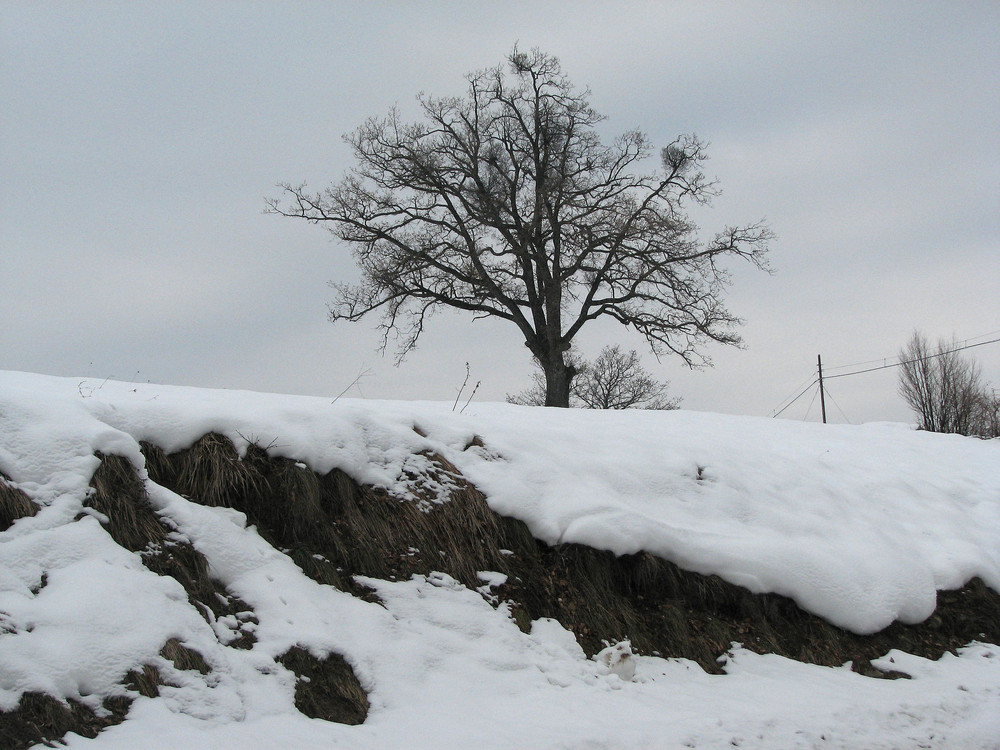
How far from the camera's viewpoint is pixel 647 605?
4926 millimetres

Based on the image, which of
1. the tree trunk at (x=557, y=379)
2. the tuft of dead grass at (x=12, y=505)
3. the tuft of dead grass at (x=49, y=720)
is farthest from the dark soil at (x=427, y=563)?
the tree trunk at (x=557, y=379)

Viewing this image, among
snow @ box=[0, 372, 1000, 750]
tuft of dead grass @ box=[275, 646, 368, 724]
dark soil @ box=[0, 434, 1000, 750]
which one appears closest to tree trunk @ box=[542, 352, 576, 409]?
snow @ box=[0, 372, 1000, 750]

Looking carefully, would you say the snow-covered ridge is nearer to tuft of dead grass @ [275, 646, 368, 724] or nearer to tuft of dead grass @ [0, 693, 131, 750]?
tuft of dead grass @ [0, 693, 131, 750]

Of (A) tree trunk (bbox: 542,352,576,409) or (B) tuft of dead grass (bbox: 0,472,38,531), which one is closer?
(B) tuft of dead grass (bbox: 0,472,38,531)

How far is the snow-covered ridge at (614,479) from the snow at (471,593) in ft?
0.06

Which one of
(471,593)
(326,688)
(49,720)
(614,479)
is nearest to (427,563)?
(471,593)

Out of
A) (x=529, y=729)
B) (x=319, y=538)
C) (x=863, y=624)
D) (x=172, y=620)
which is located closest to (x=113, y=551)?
(x=172, y=620)

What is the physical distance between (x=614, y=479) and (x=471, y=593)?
1668 millimetres

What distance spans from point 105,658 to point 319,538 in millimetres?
1501

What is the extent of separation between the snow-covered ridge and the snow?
0.06 feet

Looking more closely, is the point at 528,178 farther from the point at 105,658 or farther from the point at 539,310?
the point at 105,658

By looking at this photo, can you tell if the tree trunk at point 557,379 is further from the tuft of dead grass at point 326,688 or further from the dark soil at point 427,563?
the tuft of dead grass at point 326,688

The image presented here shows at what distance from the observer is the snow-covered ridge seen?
4.26 meters

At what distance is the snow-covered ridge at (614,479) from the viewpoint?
14.0 ft
